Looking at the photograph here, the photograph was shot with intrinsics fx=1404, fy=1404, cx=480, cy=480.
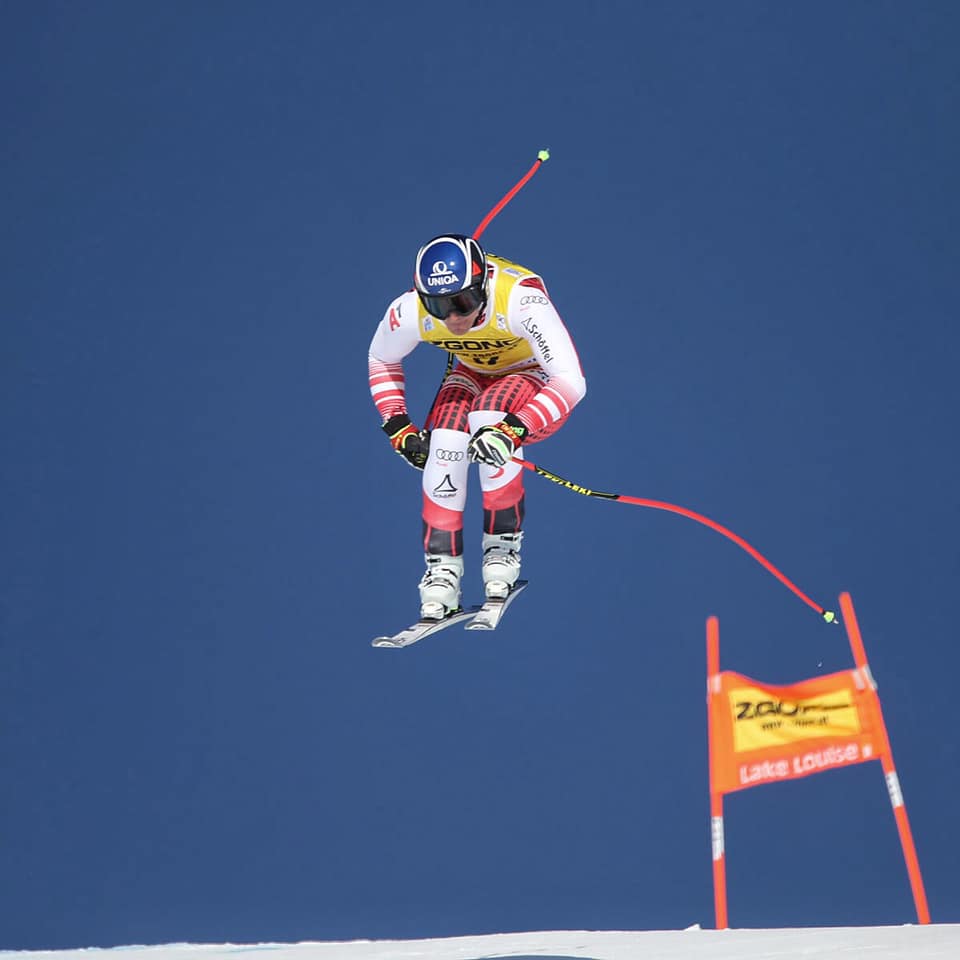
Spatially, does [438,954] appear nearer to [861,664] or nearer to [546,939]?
[546,939]

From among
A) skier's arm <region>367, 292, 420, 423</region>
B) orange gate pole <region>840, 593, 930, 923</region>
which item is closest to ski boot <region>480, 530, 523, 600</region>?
skier's arm <region>367, 292, 420, 423</region>

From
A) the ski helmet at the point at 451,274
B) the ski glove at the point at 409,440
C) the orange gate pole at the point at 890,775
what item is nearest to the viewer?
the orange gate pole at the point at 890,775

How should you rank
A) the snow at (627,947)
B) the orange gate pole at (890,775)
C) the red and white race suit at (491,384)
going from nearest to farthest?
the snow at (627,947), the orange gate pole at (890,775), the red and white race suit at (491,384)

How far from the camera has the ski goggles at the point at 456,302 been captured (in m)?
3.54

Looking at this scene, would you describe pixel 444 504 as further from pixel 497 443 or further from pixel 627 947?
pixel 627 947

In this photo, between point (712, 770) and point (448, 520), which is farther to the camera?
point (448, 520)

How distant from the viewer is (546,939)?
4.10 metres

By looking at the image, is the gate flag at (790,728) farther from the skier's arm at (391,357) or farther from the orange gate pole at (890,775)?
the skier's arm at (391,357)

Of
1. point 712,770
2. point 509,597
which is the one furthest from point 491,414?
point 712,770

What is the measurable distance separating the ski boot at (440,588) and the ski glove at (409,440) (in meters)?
0.26

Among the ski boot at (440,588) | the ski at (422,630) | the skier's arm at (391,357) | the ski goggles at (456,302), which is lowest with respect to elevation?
the ski at (422,630)

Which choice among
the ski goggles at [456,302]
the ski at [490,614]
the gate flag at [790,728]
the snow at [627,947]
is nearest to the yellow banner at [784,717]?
the gate flag at [790,728]

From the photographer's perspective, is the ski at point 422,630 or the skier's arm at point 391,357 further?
the skier's arm at point 391,357

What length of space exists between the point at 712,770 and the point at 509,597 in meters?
0.69
